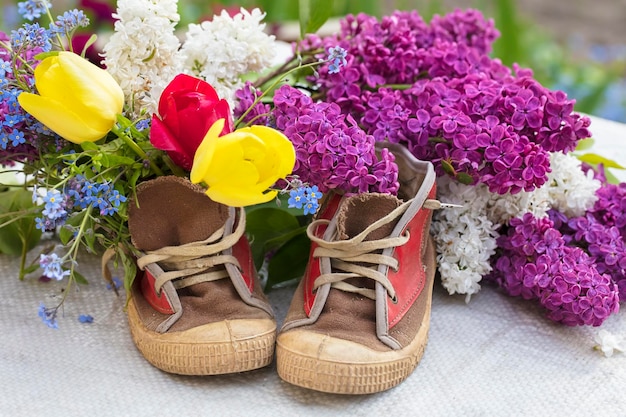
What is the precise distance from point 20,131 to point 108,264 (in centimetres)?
28

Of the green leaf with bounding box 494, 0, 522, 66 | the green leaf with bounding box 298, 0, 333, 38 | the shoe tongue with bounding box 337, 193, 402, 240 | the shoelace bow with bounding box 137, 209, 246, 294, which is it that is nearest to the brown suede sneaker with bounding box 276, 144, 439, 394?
the shoe tongue with bounding box 337, 193, 402, 240

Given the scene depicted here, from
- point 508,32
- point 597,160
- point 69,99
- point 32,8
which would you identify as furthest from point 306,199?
point 508,32

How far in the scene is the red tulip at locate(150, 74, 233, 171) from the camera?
85 centimetres

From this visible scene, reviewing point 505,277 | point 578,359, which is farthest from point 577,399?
point 505,277

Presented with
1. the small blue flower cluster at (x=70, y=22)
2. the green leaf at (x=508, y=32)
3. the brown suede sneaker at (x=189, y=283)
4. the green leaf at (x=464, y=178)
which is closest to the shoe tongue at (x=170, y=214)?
the brown suede sneaker at (x=189, y=283)

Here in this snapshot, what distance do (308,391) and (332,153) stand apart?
29 centimetres

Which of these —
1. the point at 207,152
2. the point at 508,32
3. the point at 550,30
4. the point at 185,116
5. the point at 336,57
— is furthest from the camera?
the point at 550,30

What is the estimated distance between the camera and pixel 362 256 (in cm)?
93

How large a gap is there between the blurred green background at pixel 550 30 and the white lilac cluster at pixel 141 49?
0.82 m

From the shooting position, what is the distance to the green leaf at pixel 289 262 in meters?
1.10

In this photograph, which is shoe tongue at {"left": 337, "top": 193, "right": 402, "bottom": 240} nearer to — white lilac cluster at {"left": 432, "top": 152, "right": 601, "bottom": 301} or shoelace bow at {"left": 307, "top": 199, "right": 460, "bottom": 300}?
shoelace bow at {"left": 307, "top": 199, "right": 460, "bottom": 300}

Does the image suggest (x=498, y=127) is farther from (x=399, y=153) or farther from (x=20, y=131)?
(x=20, y=131)

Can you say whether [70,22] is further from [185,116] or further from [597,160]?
[597,160]

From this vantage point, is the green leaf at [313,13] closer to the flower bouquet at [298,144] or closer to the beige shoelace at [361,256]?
the flower bouquet at [298,144]
